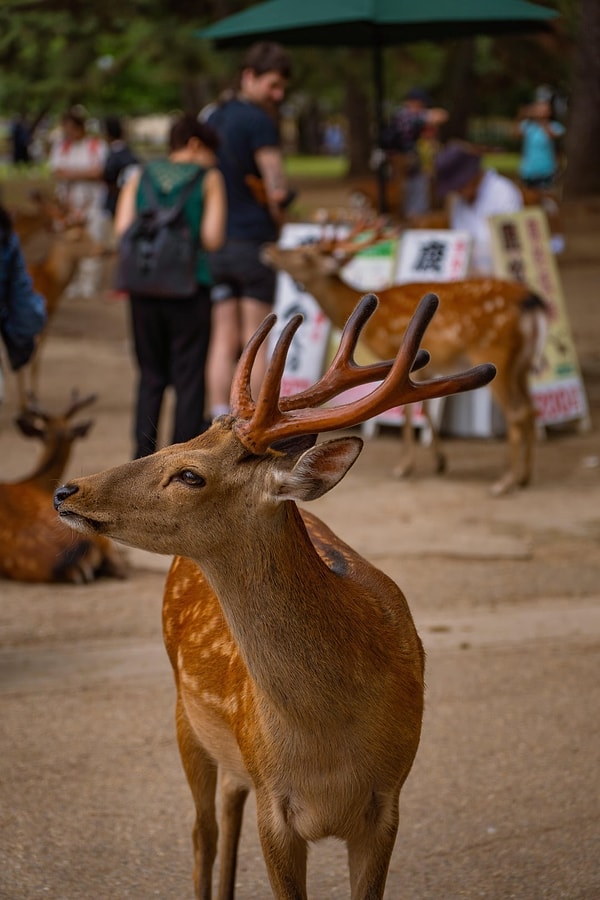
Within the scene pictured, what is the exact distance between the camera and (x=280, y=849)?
9.09ft

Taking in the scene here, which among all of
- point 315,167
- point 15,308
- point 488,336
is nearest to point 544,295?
point 488,336

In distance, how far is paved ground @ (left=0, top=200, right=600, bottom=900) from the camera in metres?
3.66

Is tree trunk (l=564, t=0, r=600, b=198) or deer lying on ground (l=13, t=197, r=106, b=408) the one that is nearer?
deer lying on ground (l=13, t=197, r=106, b=408)

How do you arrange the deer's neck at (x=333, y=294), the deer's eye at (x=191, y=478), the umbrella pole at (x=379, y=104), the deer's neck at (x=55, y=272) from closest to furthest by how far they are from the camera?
the deer's eye at (x=191, y=478) < the deer's neck at (x=333, y=294) < the umbrella pole at (x=379, y=104) < the deer's neck at (x=55, y=272)

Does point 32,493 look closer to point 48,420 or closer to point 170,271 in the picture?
point 48,420

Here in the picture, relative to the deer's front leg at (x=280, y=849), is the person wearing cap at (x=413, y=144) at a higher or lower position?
lower

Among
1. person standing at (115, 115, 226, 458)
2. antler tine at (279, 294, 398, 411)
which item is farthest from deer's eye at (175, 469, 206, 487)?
person standing at (115, 115, 226, 458)

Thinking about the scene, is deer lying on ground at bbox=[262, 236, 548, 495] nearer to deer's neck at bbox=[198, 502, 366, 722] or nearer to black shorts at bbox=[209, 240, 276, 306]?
black shorts at bbox=[209, 240, 276, 306]

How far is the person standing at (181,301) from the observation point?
22.1 feet

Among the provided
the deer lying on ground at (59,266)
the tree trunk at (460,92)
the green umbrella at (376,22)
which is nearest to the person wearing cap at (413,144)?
the deer lying on ground at (59,266)

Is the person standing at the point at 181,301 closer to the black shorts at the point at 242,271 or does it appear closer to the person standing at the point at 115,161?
the black shorts at the point at 242,271

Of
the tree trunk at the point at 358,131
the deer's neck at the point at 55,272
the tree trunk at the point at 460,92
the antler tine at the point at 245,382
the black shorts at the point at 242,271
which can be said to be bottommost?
the tree trunk at the point at 358,131

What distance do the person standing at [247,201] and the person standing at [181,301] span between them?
3.19 ft

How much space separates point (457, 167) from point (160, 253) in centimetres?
348
